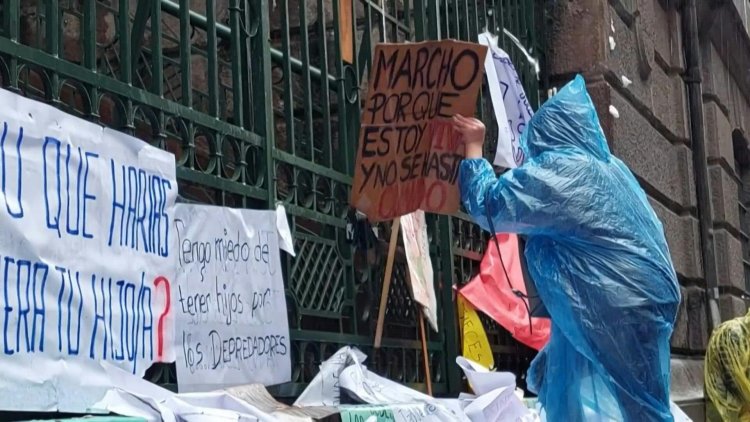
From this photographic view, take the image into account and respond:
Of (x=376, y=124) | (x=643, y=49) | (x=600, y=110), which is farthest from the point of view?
(x=643, y=49)

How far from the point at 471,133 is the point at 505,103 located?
6.35 feet

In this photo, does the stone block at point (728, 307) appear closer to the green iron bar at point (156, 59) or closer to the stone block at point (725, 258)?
the stone block at point (725, 258)

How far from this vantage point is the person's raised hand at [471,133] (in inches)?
176

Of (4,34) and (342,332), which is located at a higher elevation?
(4,34)

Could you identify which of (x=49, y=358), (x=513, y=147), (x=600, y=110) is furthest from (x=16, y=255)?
(x=600, y=110)

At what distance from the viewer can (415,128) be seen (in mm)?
4824

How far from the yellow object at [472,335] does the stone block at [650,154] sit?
6.97 feet

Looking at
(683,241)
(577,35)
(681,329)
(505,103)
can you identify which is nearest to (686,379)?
(681,329)

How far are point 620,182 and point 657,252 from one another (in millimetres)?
288

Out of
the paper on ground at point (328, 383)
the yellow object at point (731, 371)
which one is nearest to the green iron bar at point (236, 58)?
the paper on ground at point (328, 383)

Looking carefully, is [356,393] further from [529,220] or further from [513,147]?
[513,147]

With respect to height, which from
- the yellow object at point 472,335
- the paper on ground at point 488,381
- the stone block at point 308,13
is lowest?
the paper on ground at point 488,381

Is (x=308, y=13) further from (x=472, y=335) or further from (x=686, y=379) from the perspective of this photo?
(x=686, y=379)

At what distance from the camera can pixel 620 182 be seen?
426 cm
